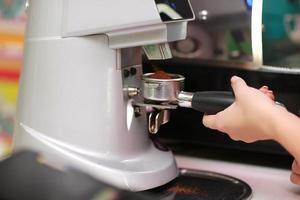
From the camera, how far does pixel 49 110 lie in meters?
0.60

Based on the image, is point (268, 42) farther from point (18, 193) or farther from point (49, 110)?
point (18, 193)

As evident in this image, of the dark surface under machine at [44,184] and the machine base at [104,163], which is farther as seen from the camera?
the machine base at [104,163]

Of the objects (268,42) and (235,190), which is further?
(268,42)

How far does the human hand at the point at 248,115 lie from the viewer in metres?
0.53

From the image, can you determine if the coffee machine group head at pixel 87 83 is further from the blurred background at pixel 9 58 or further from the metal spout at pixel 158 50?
the blurred background at pixel 9 58

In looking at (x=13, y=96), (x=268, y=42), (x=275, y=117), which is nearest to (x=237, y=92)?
(x=275, y=117)

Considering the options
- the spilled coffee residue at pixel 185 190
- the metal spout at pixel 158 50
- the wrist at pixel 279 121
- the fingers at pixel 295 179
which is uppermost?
the metal spout at pixel 158 50

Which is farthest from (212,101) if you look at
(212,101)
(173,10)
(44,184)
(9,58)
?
(9,58)

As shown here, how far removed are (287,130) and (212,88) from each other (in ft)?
0.76

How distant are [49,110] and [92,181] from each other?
0.17 metres

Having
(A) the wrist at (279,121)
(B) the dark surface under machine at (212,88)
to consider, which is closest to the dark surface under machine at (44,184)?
(A) the wrist at (279,121)

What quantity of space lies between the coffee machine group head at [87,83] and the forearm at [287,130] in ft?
0.48

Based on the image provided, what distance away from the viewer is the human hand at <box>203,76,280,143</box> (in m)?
0.53

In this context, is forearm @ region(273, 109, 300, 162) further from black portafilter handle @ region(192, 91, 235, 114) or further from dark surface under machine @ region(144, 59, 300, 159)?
dark surface under machine @ region(144, 59, 300, 159)
